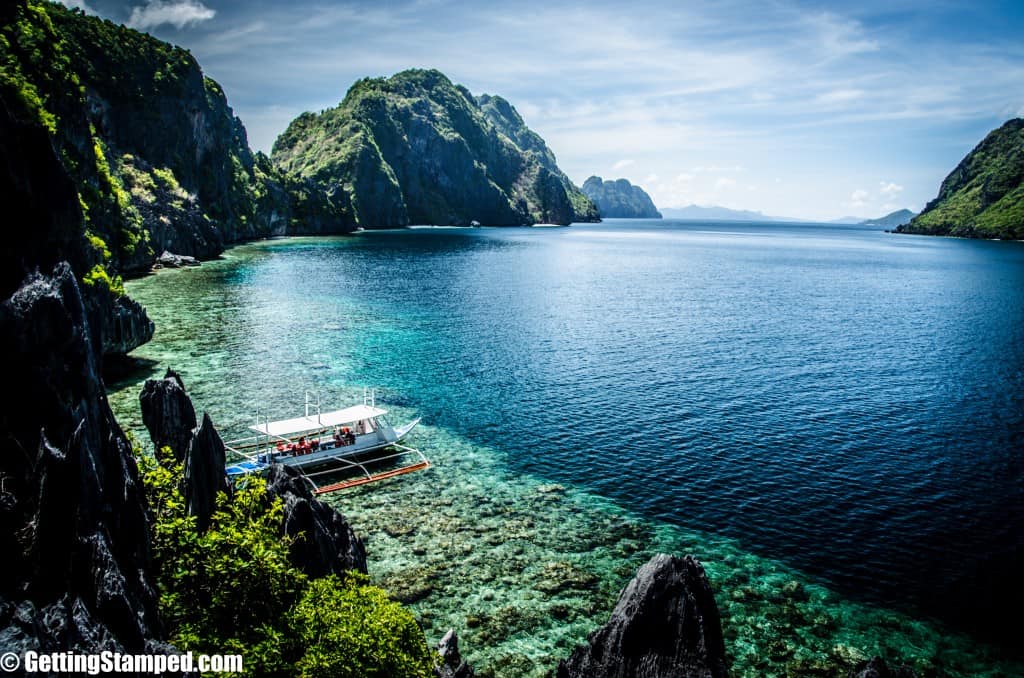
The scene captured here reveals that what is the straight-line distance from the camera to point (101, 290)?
2060 inches

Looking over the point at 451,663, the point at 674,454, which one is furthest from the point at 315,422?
the point at 674,454

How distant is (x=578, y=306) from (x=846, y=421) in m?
60.5

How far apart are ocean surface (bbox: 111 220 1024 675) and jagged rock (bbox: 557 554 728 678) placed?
6366 millimetres

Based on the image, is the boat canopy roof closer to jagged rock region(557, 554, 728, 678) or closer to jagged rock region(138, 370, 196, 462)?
jagged rock region(138, 370, 196, 462)

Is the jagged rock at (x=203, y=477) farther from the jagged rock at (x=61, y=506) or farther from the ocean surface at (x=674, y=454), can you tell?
the ocean surface at (x=674, y=454)

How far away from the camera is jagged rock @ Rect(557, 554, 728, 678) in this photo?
61.5 feet

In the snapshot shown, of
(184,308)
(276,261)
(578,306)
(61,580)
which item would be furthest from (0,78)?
(276,261)

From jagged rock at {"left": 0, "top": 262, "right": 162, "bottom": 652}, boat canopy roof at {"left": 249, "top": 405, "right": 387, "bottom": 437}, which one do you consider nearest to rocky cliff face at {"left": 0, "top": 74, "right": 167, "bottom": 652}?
jagged rock at {"left": 0, "top": 262, "right": 162, "bottom": 652}

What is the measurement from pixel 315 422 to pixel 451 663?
2638 centimetres

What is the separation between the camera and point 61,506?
53.7 ft

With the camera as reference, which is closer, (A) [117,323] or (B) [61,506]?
(B) [61,506]

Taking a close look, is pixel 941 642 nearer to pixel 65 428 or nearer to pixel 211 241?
pixel 65 428

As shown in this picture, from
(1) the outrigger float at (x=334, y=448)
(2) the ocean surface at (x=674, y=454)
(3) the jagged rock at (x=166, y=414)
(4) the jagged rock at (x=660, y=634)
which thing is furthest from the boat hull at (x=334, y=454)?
(4) the jagged rock at (x=660, y=634)

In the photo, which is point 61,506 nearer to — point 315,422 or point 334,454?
point 334,454
